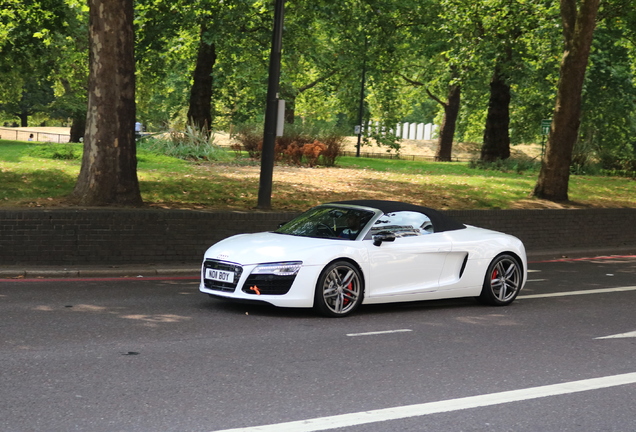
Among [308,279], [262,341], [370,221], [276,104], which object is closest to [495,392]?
[262,341]

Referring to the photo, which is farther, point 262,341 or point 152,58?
point 152,58

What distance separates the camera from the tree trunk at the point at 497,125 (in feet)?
113

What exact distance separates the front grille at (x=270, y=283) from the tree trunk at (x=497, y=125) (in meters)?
26.1

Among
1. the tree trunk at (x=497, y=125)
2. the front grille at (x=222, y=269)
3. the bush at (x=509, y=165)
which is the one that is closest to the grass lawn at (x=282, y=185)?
the bush at (x=509, y=165)

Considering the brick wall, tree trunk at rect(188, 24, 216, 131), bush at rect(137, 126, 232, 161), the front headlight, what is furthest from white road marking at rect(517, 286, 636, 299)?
tree trunk at rect(188, 24, 216, 131)

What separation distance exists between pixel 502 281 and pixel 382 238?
7.06 feet

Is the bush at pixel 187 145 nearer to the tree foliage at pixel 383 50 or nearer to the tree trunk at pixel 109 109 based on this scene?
the tree foliage at pixel 383 50

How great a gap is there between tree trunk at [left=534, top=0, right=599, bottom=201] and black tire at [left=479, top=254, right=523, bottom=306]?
11364 millimetres

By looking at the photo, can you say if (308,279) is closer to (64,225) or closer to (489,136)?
(64,225)

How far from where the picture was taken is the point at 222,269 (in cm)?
992

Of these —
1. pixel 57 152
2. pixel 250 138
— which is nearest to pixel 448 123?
pixel 250 138

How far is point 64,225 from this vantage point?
45.1ft

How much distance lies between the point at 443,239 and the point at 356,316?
1.59m

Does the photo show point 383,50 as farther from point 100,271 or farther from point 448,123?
point 448,123
